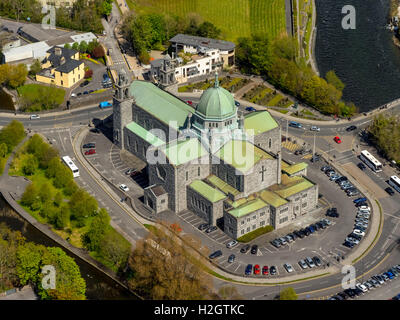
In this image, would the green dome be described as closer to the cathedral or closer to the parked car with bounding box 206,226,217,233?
the cathedral

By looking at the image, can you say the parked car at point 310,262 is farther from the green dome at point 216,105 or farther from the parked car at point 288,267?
the green dome at point 216,105

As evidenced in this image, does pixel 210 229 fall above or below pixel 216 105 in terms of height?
below

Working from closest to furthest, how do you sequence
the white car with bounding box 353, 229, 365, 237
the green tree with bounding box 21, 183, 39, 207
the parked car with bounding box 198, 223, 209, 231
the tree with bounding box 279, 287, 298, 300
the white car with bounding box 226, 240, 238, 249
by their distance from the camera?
the tree with bounding box 279, 287, 298, 300, the white car with bounding box 226, 240, 238, 249, the white car with bounding box 353, 229, 365, 237, the parked car with bounding box 198, 223, 209, 231, the green tree with bounding box 21, 183, 39, 207

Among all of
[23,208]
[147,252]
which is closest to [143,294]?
[147,252]

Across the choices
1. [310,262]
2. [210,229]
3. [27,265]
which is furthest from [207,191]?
[27,265]

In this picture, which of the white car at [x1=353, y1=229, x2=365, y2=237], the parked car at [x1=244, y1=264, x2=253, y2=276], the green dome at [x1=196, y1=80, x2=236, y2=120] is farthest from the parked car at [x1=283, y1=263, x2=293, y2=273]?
the green dome at [x1=196, y1=80, x2=236, y2=120]

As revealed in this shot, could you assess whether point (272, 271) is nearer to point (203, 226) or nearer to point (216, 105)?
point (203, 226)
